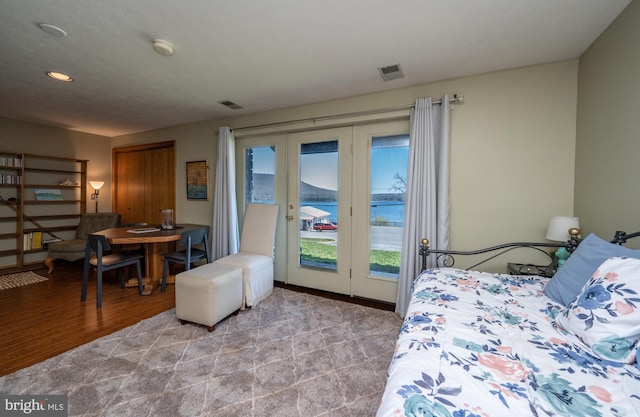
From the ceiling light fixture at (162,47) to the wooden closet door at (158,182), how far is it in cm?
273

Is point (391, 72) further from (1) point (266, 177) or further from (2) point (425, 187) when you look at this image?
(1) point (266, 177)

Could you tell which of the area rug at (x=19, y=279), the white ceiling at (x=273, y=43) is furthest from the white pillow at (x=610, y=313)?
the area rug at (x=19, y=279)

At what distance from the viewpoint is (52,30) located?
1855 millimetres

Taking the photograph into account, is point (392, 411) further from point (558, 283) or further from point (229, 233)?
point (229, 233)

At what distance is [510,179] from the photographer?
94.2 inches

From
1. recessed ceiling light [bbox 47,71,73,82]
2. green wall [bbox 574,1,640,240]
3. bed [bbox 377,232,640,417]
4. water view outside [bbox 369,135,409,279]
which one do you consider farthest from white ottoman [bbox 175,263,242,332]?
green wall [bbox 574,1,640,240]

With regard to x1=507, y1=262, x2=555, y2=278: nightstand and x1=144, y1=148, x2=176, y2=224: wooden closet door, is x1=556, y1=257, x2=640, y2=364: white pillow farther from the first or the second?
x1=144, y1=148, x2=176, y2=224: wooden closet door

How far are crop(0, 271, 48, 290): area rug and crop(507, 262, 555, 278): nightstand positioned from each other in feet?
19.1

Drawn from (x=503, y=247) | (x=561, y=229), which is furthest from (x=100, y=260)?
(x=561, y=229)

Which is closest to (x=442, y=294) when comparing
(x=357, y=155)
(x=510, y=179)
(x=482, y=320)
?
(x=482, y=320)

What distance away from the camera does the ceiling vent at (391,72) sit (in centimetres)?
237

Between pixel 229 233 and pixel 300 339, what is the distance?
2.05 meters

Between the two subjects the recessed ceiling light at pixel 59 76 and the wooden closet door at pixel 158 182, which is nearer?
the recessed ceiling light at pixel 59 76

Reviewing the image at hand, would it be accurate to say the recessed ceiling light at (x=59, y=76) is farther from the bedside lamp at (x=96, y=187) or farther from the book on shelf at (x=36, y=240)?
the book on shelf at (x=36, y=240)
